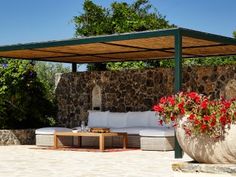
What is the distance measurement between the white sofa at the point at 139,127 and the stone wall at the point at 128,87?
117 centimetres

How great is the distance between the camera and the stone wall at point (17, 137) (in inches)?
647

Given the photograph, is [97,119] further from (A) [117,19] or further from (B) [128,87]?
(A) [117,19]

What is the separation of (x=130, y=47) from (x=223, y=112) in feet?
20.4

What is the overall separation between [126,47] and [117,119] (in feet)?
8.88

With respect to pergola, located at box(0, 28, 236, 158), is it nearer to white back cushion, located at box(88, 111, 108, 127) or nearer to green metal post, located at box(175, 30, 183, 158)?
green metal post, located at box(175, 30, 183, 158)

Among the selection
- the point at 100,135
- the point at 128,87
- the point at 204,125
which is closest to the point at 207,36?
the point at 100,135

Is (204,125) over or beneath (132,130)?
over

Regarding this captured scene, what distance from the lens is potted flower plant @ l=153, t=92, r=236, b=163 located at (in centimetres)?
839

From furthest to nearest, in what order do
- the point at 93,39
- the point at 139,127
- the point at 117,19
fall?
the point at 117,19 < the point at 139,127 < the point at 93,39

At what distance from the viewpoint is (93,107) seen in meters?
18.5

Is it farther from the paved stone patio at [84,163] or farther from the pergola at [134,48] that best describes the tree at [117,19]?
the paved stone patio at [84,163]

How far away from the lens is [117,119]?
16375 millimetres

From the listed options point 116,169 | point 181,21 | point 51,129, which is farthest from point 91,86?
point 181,21

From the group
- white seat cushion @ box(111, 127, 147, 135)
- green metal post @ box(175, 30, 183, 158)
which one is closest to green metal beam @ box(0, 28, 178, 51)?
green metal post @ box(175, 30, 183, 158)
